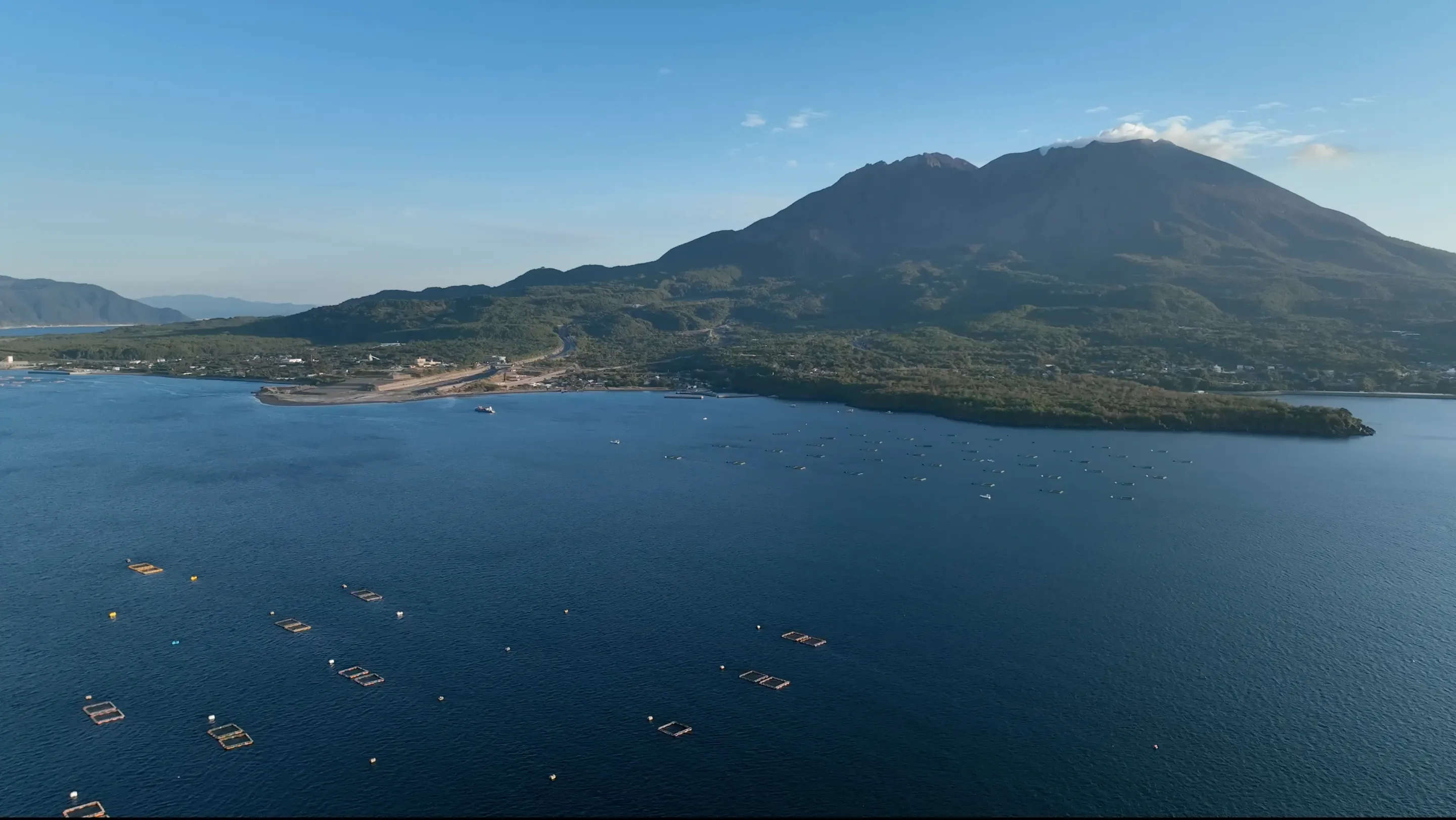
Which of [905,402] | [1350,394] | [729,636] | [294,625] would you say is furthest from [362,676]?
[1350,394]

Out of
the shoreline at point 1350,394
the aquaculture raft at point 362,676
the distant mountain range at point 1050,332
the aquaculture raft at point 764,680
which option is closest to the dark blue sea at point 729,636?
the aquaculture raft at point 764,680

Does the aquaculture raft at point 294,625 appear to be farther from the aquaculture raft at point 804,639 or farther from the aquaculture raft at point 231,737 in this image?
the aquaculture raft at point 804,639

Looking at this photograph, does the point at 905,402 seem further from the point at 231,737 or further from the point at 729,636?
the point at 231,737

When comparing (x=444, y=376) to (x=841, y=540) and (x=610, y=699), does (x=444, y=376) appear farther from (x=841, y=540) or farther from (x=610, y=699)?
(x=610, y=699)

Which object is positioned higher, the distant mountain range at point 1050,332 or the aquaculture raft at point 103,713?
the distant mountain range at point 1050,332

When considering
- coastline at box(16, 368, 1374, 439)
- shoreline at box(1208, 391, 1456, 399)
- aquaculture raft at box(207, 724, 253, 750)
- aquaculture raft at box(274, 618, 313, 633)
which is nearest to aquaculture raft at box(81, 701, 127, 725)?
aquaculture raft at box(207, 724, 253, 750)

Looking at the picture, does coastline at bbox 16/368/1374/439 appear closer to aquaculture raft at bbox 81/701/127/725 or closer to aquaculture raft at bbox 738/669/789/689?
aquaculture raft at bbox 738/669/789/689

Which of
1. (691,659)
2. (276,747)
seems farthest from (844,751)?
(276,747)
